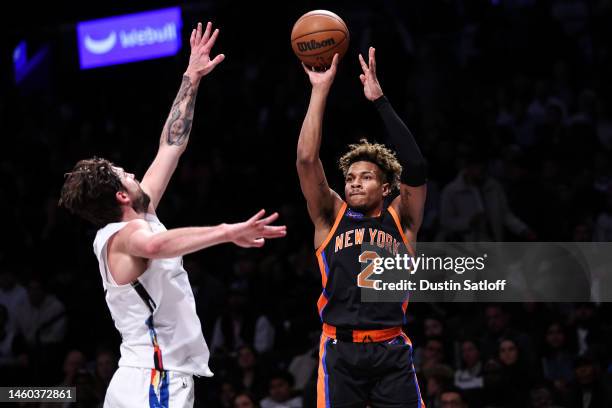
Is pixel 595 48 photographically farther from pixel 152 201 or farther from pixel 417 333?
pixel 152 201

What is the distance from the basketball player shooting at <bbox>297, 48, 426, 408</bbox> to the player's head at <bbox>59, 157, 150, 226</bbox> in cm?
129

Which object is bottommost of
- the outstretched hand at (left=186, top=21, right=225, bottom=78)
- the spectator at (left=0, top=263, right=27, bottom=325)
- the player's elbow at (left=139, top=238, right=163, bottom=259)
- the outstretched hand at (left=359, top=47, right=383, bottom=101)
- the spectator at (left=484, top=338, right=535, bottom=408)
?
the spectator at (left=484, top=338, right=535, bottom=408)

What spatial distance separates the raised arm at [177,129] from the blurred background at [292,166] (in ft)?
11.4

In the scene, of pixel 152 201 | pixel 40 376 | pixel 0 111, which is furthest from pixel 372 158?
pixel 0 111

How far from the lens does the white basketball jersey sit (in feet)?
16.5

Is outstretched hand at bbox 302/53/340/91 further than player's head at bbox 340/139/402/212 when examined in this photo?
Yes

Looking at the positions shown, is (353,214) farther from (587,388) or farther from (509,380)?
Result: (587,388)

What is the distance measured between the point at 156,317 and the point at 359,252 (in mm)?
1488

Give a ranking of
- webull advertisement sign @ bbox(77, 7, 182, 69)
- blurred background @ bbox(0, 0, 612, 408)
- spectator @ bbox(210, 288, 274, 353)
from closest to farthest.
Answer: blurred background @ bbox(0, 0, 612, 408) < spectator @ bbox(210, 288, 274, 353) < webull advertisement sign @ bbox(77, 7, 182, 69)

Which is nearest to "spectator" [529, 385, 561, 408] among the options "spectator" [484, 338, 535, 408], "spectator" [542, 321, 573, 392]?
"spectator" [484, 338, 535, 408]

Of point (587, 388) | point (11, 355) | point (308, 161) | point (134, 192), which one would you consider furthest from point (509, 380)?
point (11, 355)

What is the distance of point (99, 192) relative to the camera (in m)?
5.05

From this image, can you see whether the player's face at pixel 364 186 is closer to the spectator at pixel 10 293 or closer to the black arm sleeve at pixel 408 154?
the black arm sleeve at pixel 408 154
